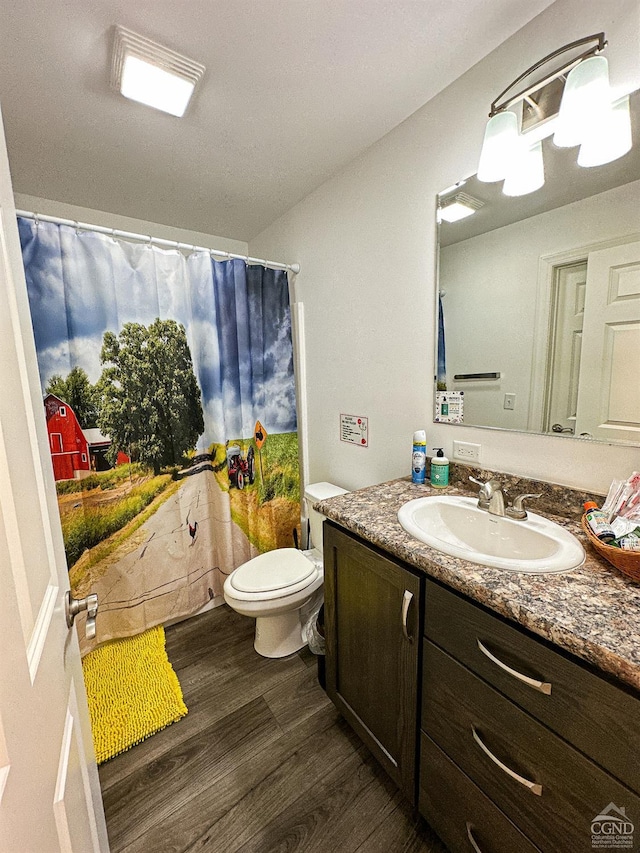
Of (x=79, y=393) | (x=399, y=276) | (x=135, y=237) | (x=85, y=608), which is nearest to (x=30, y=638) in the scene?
(x=85, y=608)

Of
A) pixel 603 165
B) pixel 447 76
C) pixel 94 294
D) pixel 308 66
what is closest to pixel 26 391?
pixel 94 294

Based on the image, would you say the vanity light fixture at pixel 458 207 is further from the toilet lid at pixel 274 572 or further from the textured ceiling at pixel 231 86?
the toilet lid at pixel 274 572

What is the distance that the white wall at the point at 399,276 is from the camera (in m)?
1.02

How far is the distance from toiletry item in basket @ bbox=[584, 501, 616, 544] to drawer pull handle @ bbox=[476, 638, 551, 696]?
364mm

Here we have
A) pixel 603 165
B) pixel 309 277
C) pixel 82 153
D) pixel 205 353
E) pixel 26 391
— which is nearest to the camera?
pixel 26 391

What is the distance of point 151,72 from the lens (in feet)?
3.82

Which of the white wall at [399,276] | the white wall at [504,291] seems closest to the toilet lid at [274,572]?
the white wall at [399,276]

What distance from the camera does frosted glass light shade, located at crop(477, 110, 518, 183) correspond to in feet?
3.51

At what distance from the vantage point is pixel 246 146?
5.10ft

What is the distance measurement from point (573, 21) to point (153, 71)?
127cm

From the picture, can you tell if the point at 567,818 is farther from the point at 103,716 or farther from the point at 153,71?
the point at 153,71

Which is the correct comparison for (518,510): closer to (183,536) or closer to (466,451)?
(466,451)

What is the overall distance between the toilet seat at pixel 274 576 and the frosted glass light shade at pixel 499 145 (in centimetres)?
172

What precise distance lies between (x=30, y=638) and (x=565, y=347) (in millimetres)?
1398
